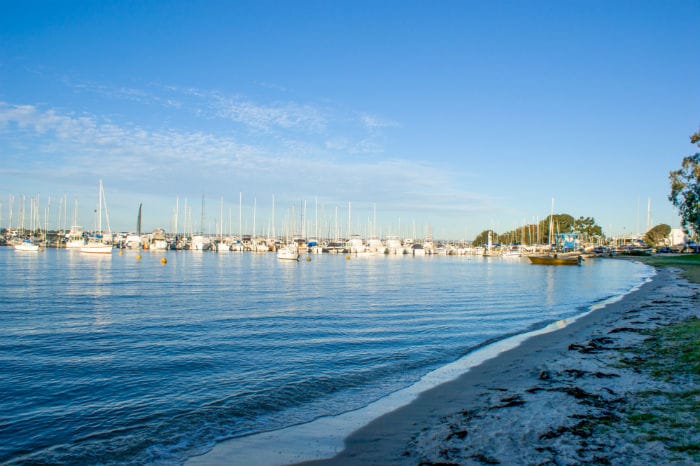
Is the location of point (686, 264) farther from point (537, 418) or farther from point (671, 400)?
point (537, 418)

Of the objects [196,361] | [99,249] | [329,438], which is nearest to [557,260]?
[196,361]

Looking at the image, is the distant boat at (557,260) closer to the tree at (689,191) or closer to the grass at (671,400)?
the tree at (689,191)

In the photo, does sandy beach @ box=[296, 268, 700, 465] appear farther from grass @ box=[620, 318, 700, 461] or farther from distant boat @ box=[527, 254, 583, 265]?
distant boat @ box=[527, 254, 583, 265]

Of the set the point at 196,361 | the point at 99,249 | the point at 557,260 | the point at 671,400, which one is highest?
the point at 99,249

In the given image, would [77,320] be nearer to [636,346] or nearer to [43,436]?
[43,436]

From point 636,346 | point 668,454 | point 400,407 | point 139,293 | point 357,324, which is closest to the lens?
point 668,454

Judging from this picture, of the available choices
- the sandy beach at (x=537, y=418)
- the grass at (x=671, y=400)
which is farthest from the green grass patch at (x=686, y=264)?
the sandy beach at (x=537, y=418)

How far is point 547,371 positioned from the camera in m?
14.4

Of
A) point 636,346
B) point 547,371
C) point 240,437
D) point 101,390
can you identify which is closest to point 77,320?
point 101,390

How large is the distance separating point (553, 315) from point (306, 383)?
20811 millimetres

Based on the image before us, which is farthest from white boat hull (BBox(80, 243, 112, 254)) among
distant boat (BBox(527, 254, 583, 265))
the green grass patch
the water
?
the green grass patch

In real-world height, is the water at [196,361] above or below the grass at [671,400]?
below

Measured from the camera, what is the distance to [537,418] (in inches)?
393

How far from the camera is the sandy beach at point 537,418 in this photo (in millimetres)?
7980
